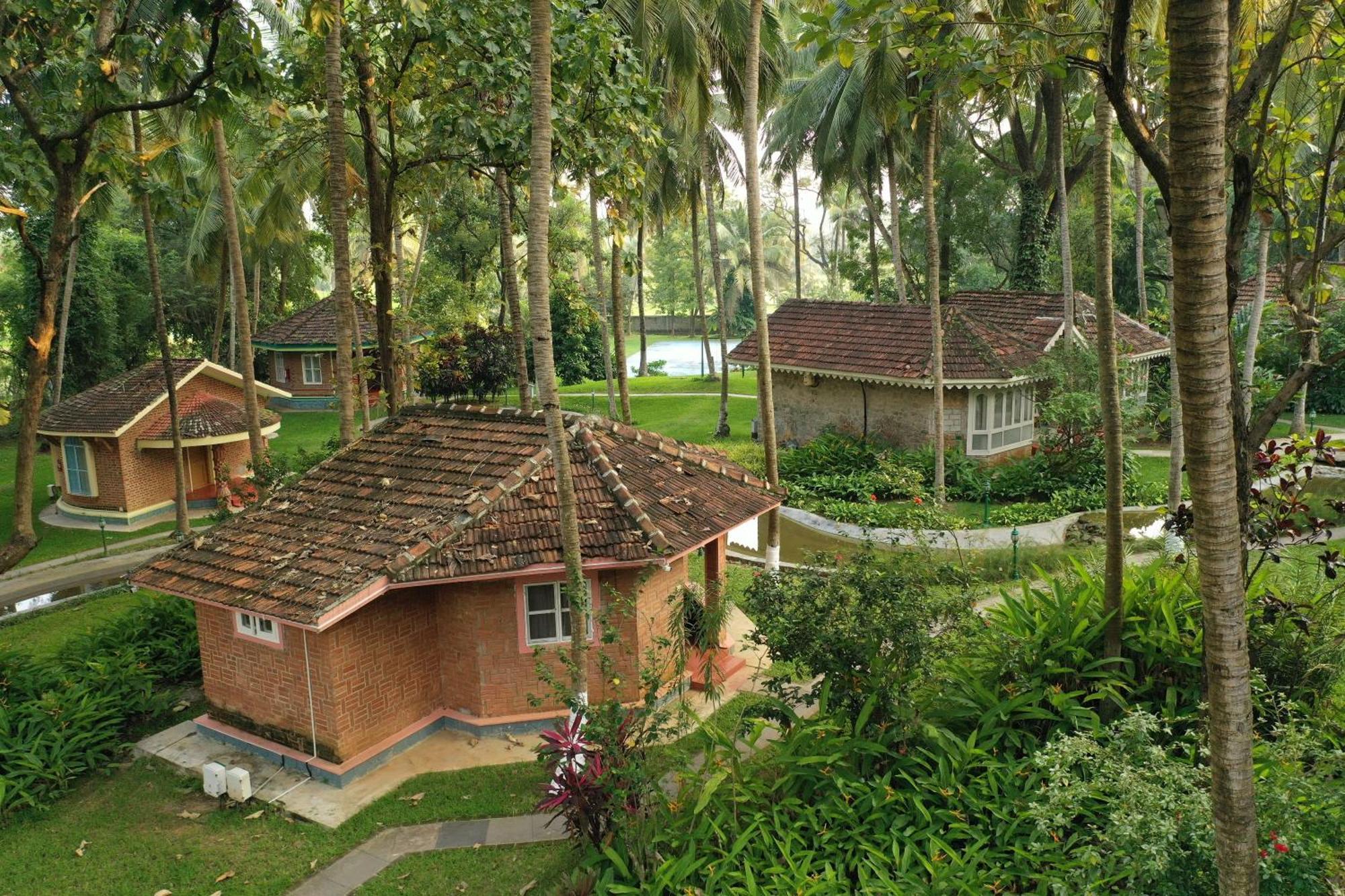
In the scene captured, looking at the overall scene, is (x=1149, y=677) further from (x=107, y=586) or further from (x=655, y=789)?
(x=107, y=586)

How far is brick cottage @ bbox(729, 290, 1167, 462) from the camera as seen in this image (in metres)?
22.5

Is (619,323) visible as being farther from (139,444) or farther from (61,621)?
(61,621)

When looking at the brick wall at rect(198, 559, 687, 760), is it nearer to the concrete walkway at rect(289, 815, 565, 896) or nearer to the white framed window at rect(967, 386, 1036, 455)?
the concrete walkway at rect(289, 815, 565, 896)

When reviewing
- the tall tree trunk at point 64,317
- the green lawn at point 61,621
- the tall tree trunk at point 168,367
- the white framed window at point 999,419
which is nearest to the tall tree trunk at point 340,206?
the green lawn at point 61,621

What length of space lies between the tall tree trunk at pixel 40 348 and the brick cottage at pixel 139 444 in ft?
36.8

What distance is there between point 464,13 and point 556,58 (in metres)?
1.28

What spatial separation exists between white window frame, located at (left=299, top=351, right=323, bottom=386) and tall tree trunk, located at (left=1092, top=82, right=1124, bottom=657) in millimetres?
34935

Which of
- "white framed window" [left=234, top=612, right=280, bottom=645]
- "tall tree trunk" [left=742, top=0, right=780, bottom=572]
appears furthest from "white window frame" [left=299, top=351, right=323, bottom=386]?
"white framed window" [left=234, top=612, right=280, bottom=645]

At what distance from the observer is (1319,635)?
26.8 ft

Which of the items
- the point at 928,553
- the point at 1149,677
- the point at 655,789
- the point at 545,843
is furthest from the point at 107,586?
the point at 1149,677

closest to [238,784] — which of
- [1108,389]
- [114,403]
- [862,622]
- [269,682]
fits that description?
[269,682]

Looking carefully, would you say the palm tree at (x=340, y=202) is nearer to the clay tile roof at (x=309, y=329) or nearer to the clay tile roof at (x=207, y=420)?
the clay tile roof at (x=207, y=420)

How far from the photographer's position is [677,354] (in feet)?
222

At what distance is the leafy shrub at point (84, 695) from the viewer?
33.4 ft
